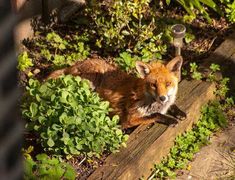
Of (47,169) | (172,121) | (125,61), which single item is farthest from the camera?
(125,61)

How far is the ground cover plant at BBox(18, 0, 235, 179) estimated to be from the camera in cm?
434

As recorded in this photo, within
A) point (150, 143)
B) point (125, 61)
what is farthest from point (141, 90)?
point (125, 61)

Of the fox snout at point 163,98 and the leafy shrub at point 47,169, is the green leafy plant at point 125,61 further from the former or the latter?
the leafy shrub at point 47,169

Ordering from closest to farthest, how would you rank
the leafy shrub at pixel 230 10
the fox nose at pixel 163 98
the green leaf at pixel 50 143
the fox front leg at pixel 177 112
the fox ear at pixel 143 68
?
the green leaf at pixel 50 143, the fox nose at pixel 163 98, the fox ear at pixel 143 68, the fox front leg at pixel 177 112, the leafy shrub at pixel 230 10

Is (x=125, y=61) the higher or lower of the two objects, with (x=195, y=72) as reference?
higher

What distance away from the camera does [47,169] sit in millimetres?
4094

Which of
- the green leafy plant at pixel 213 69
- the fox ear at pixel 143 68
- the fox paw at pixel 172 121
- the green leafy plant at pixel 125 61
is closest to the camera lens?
the fox ear at pixel 143 68

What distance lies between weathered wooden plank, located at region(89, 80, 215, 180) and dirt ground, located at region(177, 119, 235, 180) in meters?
0.30

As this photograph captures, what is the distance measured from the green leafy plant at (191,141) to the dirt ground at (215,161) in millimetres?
67

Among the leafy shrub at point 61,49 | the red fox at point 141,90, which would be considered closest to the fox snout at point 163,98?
the red fox at point 141,90

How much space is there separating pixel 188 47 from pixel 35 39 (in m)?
1.95

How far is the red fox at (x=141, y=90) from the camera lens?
195 inches

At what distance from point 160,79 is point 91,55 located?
1.69m

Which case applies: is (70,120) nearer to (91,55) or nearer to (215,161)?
(215,161)
